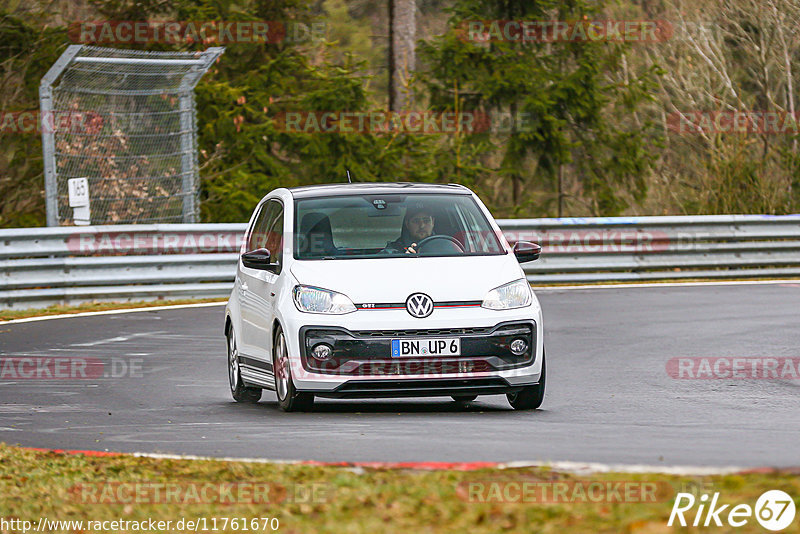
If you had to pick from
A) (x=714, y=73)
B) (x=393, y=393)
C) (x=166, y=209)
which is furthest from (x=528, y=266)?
(x=714, y=73)

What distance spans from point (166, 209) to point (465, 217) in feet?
35.9

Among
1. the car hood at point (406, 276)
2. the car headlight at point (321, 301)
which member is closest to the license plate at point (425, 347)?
the car hood at point (406, 276)

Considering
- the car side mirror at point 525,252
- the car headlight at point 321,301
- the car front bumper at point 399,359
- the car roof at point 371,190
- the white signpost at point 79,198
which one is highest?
the car roof at point 371,190

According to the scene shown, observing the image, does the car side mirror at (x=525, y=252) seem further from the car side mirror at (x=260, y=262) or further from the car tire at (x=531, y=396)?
the car side mirror at (x=260, y=262)

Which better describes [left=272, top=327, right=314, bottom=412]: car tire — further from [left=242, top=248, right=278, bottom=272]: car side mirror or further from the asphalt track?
[left=242, top=248, right=278, bottom=272]: car side mirror

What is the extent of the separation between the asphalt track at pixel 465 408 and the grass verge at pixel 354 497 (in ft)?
2.30

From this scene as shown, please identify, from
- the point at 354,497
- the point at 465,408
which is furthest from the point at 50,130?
the point at 354,497

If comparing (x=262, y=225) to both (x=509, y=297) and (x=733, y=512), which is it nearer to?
(x=509, y=297)

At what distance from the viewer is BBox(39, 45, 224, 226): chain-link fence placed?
20.1 m

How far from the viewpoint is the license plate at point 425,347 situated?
9.40 metres

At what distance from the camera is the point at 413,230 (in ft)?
34.5

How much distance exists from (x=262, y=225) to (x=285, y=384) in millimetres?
2077

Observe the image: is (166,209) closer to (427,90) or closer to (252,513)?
(427,90)

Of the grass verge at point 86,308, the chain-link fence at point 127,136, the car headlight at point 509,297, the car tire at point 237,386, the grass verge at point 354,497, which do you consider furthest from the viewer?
the chain-link fence at point 127,136
